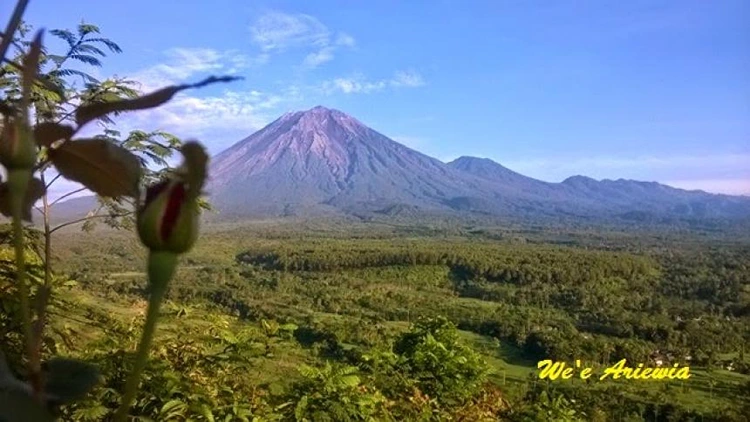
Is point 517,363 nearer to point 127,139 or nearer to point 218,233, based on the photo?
point 127,139

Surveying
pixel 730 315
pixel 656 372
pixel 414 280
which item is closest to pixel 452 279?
pixel 414 280

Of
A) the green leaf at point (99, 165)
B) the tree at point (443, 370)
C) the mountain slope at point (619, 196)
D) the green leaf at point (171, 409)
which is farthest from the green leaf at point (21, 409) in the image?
the mountain slope at point (619, 196)

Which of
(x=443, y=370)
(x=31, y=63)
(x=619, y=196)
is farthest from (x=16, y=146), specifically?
(x=619, y=196)

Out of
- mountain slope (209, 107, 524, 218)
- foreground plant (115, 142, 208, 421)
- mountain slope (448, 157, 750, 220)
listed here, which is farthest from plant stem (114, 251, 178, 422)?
mountain slope (448, 157, 750, 220)

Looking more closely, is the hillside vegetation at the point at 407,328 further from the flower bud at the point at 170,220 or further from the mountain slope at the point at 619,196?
the mountain slope at the point at 619,196

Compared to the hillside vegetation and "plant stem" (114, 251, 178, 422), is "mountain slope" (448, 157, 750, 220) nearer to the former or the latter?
the hillside vegetation

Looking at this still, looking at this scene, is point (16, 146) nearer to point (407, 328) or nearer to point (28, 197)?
point (28, 197)

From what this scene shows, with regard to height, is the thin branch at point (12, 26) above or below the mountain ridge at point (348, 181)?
below
